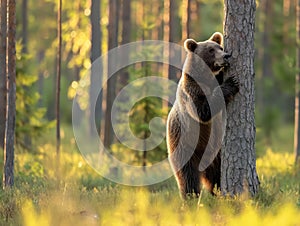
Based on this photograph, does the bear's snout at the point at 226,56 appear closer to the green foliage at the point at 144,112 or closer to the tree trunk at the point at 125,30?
the green foliage at the point at 144,112

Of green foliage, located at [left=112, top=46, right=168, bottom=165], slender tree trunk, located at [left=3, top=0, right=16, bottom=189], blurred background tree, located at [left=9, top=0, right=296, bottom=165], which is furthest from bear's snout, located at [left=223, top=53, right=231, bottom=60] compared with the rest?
blurred background tree, located at [left=9, top=0, right=296, bottom=165]

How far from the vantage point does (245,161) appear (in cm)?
830

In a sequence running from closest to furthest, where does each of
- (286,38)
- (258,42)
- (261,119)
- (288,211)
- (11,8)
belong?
1. (288,211)
2. (11,8)
3. (261,119)
4. (286,38)
5. (258,42)

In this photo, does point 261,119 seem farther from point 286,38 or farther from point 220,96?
point 220,96

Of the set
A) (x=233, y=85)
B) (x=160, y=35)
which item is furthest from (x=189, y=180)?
(x=160, y=35)

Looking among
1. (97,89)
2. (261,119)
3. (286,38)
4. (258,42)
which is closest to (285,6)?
(286,38)

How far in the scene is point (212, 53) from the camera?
892 cm

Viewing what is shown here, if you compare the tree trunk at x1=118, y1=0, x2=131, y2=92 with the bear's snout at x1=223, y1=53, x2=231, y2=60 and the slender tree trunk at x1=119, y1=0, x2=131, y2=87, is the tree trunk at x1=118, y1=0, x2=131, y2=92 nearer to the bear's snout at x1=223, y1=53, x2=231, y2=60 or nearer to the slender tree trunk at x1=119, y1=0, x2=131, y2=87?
the slender tree trunk at x1=119, y1=0, x2=131, y2=87

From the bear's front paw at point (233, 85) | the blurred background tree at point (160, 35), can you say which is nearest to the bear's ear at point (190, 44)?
A: the bear's front paw at point (233, 85)

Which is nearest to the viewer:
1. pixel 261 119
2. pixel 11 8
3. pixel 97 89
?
pixel 11 8

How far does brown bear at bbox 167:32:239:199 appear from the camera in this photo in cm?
837

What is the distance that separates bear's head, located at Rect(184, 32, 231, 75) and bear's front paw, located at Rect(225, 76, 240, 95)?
0.79 feet

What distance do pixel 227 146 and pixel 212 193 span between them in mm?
1216

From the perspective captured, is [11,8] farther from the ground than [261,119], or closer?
farther from the ground
